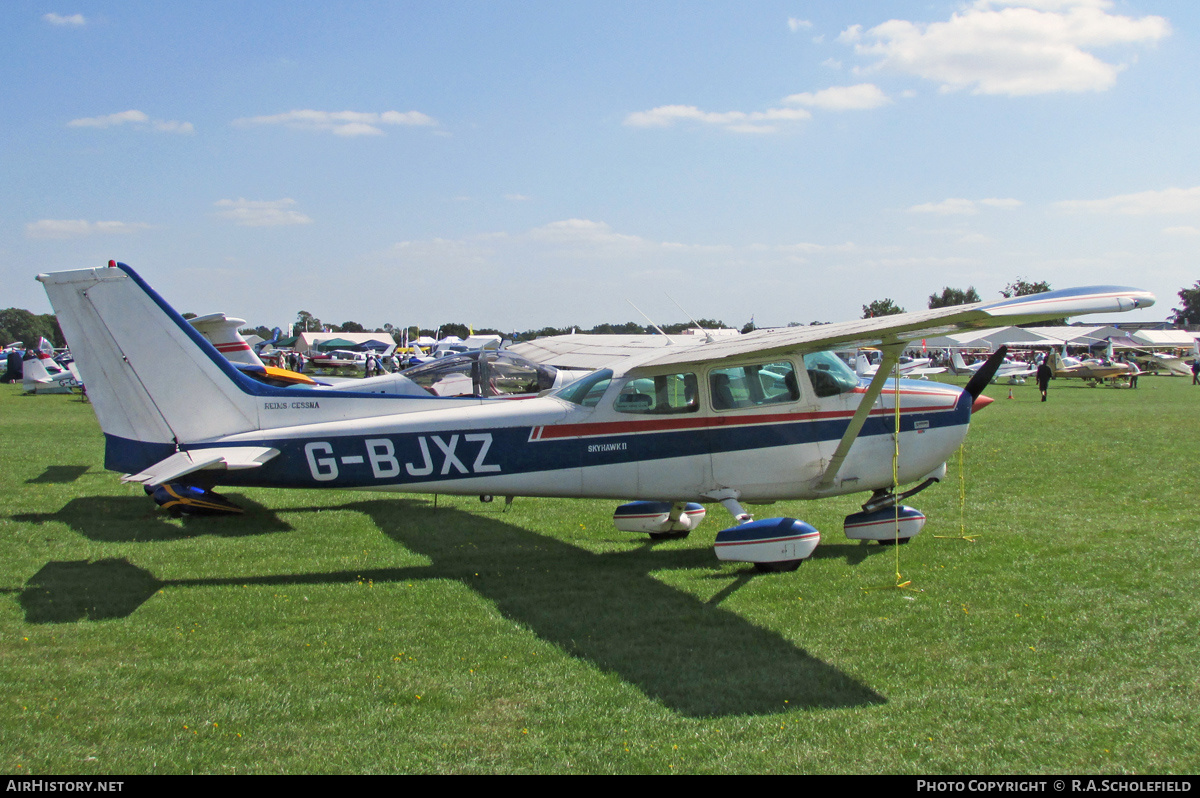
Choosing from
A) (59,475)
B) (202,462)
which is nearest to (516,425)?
(202,462)

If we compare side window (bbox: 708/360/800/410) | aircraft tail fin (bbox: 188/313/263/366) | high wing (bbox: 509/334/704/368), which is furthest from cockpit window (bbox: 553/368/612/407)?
aircraft tail fin (bbox: 188/313/263/366)

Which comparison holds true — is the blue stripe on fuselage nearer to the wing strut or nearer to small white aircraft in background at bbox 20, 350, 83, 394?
the wing strut

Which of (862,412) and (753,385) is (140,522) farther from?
(862,412)

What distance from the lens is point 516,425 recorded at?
290 inches

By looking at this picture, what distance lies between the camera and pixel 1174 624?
5516 millimetres

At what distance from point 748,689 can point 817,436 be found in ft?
11.4

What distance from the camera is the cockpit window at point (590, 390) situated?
298 inches

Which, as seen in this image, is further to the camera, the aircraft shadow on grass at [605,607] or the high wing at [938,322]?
the high wing at [938,322]

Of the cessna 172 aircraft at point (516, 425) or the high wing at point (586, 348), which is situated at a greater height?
the high wing at point (586, 348)

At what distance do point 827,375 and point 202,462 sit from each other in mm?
5596

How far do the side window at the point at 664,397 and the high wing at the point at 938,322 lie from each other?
0.20 meters

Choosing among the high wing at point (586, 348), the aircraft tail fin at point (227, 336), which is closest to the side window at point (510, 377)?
the high wing at point (586, 348)

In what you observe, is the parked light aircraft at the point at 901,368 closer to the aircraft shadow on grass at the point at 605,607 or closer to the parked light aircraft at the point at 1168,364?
the aircraft shadow on grass at the point at 605,607
